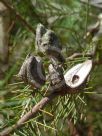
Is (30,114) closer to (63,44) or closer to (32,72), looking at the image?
(32,72)

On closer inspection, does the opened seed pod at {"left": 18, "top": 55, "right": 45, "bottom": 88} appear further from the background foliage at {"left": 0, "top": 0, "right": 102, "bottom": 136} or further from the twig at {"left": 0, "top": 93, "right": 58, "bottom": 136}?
the background foliage at {"left": 0, "top": 0, "right": 102, "bottom": 136}

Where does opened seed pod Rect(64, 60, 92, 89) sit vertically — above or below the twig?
above

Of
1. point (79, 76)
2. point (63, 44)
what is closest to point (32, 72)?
point (79, 76)

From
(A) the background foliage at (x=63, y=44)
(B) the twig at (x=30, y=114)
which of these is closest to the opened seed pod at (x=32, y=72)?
(B) the twig at (x=30, y=114)

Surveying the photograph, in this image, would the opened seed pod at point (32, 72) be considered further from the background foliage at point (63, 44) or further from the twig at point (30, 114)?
the background foliage at point (63, 44)

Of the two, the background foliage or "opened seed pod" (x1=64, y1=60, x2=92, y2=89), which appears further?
the background foliage

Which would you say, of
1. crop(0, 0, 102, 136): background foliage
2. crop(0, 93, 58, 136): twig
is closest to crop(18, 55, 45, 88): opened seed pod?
crop(0, 93, 58, 136): twig

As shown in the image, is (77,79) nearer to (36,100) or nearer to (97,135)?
(36,100)

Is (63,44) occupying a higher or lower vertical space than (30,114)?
higher
